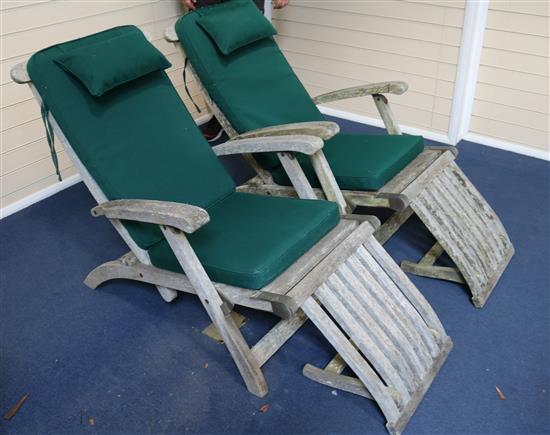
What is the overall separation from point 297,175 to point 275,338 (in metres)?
0.67

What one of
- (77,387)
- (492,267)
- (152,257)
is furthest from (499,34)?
(77,387)

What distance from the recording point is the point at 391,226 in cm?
284

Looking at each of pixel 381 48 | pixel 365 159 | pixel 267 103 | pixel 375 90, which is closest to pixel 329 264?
pixel 365 159

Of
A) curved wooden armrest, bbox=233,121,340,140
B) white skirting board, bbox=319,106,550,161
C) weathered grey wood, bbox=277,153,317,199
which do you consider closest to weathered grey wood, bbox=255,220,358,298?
Answer: weathered grey wood, bbox=277,153,317,199

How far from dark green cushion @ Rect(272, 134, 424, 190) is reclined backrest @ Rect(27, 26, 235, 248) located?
16.8 inches

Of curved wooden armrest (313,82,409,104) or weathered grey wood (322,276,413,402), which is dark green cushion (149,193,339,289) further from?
curved wooden armrest (313,82,409,104)

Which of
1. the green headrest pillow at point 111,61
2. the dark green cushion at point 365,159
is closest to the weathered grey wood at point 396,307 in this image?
the dark green cushion at point 365,159

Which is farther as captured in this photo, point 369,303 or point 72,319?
point 72,319

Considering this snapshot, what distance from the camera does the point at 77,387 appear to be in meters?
2.29

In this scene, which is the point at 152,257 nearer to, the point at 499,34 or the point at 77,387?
the point at 77,387

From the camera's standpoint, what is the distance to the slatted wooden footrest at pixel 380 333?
203 cm

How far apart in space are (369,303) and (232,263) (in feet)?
1.64

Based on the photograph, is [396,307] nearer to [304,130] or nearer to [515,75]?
[304,130]

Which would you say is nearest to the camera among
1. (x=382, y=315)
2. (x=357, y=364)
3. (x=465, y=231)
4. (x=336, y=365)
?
(x=357, y=364)
